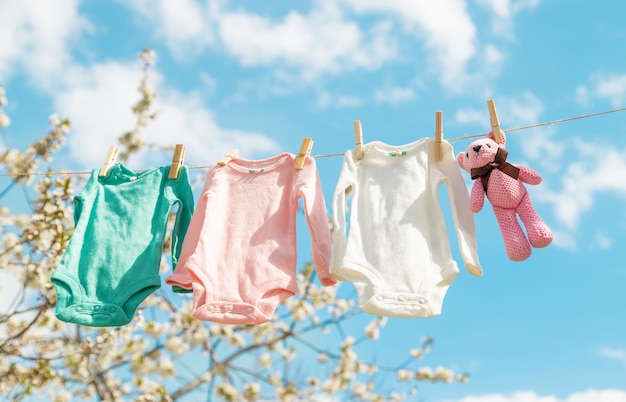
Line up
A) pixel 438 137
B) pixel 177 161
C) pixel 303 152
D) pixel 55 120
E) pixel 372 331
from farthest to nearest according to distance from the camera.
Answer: pixel 372 331 < pixel 55 120 < pixel 177 161 < pixel 303 152 < pixel 438 137

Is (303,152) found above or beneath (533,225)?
above

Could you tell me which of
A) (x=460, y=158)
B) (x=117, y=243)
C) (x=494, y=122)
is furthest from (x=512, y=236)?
(x=117, y=243)

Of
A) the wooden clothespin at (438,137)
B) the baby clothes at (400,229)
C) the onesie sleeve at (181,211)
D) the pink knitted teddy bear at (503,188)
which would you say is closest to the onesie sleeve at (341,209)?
the baby clothes at (400,229)

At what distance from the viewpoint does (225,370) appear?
5.57 metres

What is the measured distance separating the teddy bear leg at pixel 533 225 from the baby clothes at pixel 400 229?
20cm

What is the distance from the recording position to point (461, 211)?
2568 mm

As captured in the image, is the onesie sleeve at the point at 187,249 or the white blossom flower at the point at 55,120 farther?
the white blossom flower at the point at 55,120

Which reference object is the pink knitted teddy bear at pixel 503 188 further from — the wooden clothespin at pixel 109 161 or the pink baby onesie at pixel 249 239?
the wooden clothespin at pixel 109 161

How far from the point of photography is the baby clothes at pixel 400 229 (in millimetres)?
2414

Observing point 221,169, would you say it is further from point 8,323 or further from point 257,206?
point 8,323

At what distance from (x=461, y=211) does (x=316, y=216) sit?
57cm

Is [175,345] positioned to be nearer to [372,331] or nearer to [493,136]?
[372,331]

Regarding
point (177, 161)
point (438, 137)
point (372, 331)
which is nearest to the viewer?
point (438, 137)

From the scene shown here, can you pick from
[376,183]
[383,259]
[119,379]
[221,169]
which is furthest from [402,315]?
[119,379]
